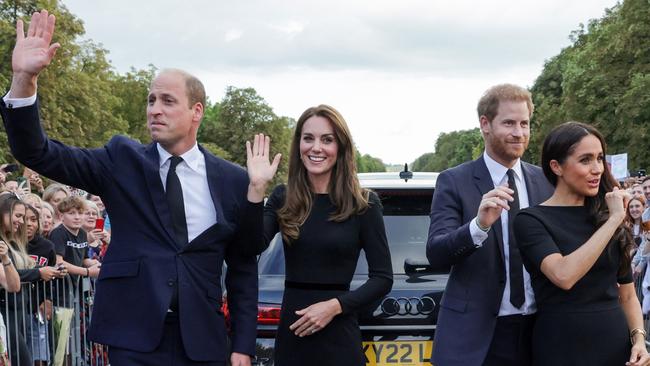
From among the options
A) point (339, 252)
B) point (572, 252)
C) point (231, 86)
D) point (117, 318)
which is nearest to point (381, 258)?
point (339, 252)

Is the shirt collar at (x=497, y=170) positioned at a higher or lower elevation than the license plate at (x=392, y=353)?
higher

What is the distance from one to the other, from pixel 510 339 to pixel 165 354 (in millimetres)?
1598

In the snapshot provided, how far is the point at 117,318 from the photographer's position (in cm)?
393

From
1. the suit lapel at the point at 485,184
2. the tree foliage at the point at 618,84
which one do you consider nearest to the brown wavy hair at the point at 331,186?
the suit lapel at the point at 485,184

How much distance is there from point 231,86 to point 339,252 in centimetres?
10272

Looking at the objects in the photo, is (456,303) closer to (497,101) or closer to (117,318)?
(497,101)

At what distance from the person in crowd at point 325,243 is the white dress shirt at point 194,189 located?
531 mm

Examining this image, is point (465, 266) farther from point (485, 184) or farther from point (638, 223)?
point (638, 223)

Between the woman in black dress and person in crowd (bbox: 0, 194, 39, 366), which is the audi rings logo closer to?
the woman in black dress

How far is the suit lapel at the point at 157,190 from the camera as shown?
13.1 feet

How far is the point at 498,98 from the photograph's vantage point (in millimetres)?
4531

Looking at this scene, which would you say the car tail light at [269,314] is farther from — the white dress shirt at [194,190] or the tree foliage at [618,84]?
the tree foliage at [618,84]

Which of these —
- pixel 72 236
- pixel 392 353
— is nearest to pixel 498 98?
pixel 392 353

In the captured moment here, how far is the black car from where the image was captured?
17.3ft
